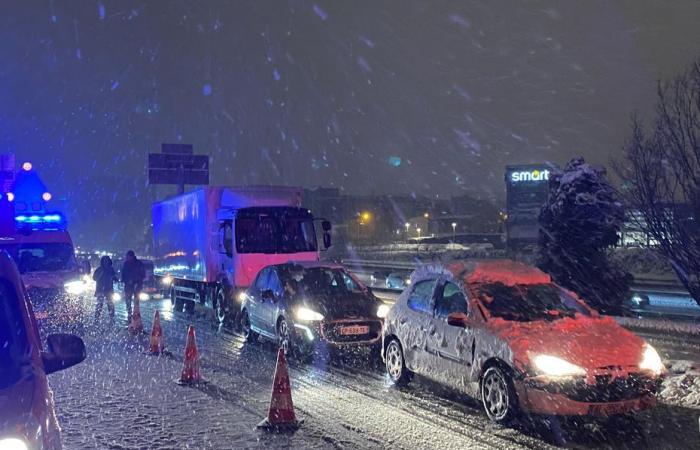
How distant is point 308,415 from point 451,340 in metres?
1.99

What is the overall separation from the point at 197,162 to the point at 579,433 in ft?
130

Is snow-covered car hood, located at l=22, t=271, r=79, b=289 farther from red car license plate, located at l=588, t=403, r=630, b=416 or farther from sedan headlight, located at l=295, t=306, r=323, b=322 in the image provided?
red car license plate, located at l=588, t=403, r=630, b=416

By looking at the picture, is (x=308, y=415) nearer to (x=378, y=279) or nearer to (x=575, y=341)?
(x=575, y=341)

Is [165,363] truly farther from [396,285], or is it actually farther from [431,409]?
[396,285]

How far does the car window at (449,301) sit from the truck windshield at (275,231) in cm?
873

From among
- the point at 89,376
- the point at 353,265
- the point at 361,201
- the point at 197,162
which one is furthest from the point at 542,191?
the point at 361,201

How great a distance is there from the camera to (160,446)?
6590 millimetres

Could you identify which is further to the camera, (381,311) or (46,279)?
(46,279)

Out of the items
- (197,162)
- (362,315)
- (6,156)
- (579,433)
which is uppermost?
(197,162)

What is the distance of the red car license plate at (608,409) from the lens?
22.6ft

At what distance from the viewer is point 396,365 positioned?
31.9 ft

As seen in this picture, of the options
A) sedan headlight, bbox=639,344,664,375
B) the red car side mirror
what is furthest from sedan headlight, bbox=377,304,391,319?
sedan headlight, bbox=639,344,664,375

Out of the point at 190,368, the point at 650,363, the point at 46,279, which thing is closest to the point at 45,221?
the point at 46,279

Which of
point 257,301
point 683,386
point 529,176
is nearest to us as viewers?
point 683,386
